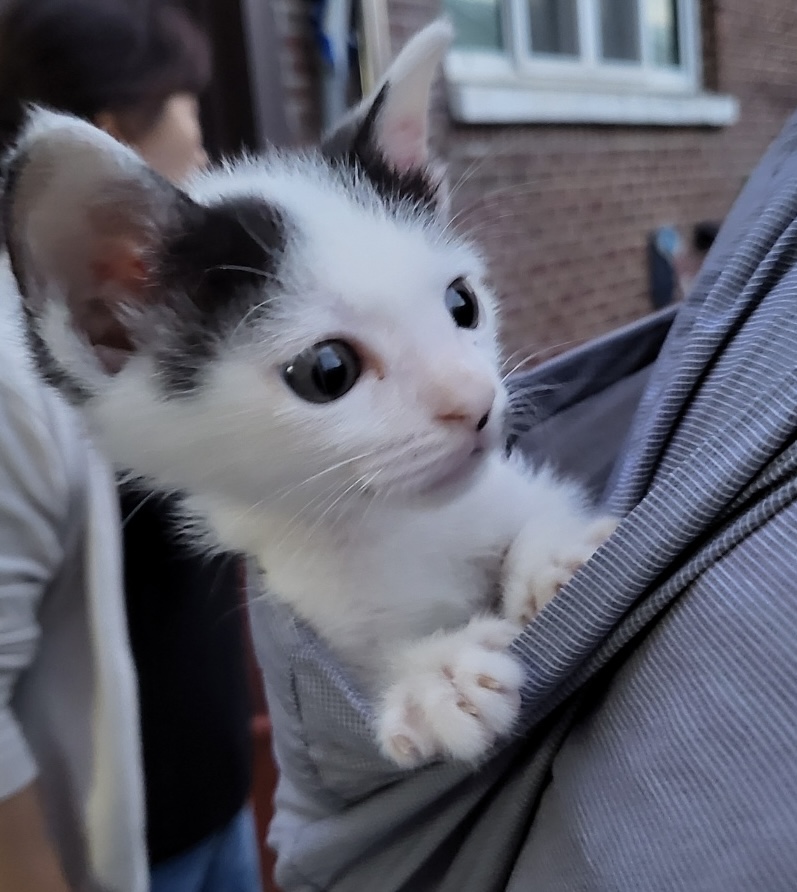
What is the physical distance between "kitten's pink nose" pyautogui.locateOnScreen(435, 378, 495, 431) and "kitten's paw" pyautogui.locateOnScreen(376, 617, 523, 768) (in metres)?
0.17

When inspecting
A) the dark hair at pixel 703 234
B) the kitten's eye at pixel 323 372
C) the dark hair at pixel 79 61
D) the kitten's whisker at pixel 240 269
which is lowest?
the kitten's eye at pixel 323 372

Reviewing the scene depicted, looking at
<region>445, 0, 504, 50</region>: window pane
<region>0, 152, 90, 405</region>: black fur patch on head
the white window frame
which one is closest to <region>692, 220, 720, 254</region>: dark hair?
the white window frame

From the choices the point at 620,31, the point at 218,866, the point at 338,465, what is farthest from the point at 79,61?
the point at 620,31

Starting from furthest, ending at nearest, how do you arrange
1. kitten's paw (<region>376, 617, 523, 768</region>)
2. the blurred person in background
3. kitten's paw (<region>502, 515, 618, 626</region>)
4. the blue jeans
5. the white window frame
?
the white window frame < the blue jeans < the blurred person in background < kitten's paw (<region>502, 515, 618, 626</region>) < kitten's paw (<region>376, 617, 523, 768</region>)

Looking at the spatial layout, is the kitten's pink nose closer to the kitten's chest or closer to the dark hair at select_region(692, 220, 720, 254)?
the kitten's chest

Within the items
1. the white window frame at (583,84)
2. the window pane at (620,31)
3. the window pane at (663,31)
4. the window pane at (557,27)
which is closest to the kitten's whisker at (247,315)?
the white window frame at (583,84)

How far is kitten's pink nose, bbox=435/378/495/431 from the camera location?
1.98 feet

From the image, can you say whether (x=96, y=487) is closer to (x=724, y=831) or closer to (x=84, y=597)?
(x=84, y=597)

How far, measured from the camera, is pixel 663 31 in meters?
4.14

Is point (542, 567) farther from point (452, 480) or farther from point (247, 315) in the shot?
point (247, 315)

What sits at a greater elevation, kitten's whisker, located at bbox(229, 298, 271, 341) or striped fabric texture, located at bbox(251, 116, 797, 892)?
kitten's whisker, located at bbox(229, 298, 271, 341)

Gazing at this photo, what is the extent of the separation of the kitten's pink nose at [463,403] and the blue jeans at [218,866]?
2.79ft

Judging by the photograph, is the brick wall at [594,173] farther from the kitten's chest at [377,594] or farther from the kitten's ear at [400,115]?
the kitten's chest at [377,594]

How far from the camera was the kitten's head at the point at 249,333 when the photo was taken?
605 mm
